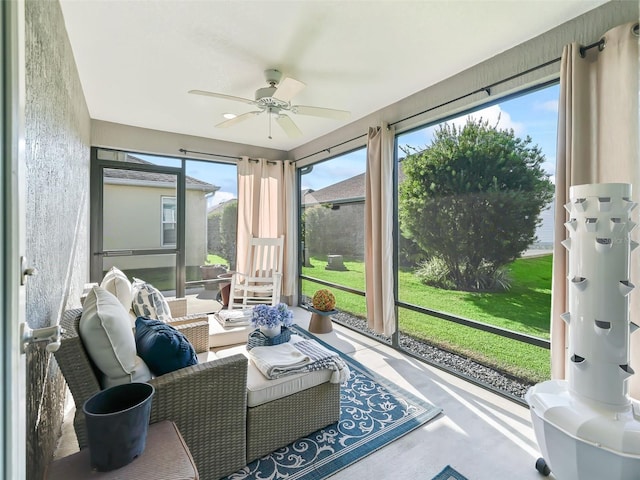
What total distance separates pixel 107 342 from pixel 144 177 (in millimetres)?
3317

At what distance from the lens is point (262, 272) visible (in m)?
4.51

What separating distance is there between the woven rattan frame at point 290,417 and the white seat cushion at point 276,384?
0.03m

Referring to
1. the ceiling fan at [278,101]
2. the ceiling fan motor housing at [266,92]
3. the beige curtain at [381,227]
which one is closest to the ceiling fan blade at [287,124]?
the ceiling fan at [278,101]

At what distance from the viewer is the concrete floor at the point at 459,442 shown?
164 centimetres

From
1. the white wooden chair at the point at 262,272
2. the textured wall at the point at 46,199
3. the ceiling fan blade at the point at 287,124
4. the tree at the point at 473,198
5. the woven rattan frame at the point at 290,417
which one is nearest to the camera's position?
the textured wall at the point at 46,199

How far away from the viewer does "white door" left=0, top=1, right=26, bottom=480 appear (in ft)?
2.16

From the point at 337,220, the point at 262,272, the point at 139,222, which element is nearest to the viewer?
the point at 139,222

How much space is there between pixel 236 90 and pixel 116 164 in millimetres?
2086

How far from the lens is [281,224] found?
4.86 m

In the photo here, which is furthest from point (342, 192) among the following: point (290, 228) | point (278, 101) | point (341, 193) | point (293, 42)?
point (293, 42)

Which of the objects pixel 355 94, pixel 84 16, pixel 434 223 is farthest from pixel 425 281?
pixel 84 16

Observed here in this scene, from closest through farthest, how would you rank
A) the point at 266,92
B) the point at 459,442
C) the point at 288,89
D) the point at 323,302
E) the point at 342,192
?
the point at 459,442 < the point at 288,89 < the point at 266,92 < the point at 323,302 < the point at 342,192

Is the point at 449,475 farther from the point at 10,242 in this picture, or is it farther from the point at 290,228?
the point at 290,228

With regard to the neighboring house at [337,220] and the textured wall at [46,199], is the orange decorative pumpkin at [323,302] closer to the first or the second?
the neighboring house at [337,220]
